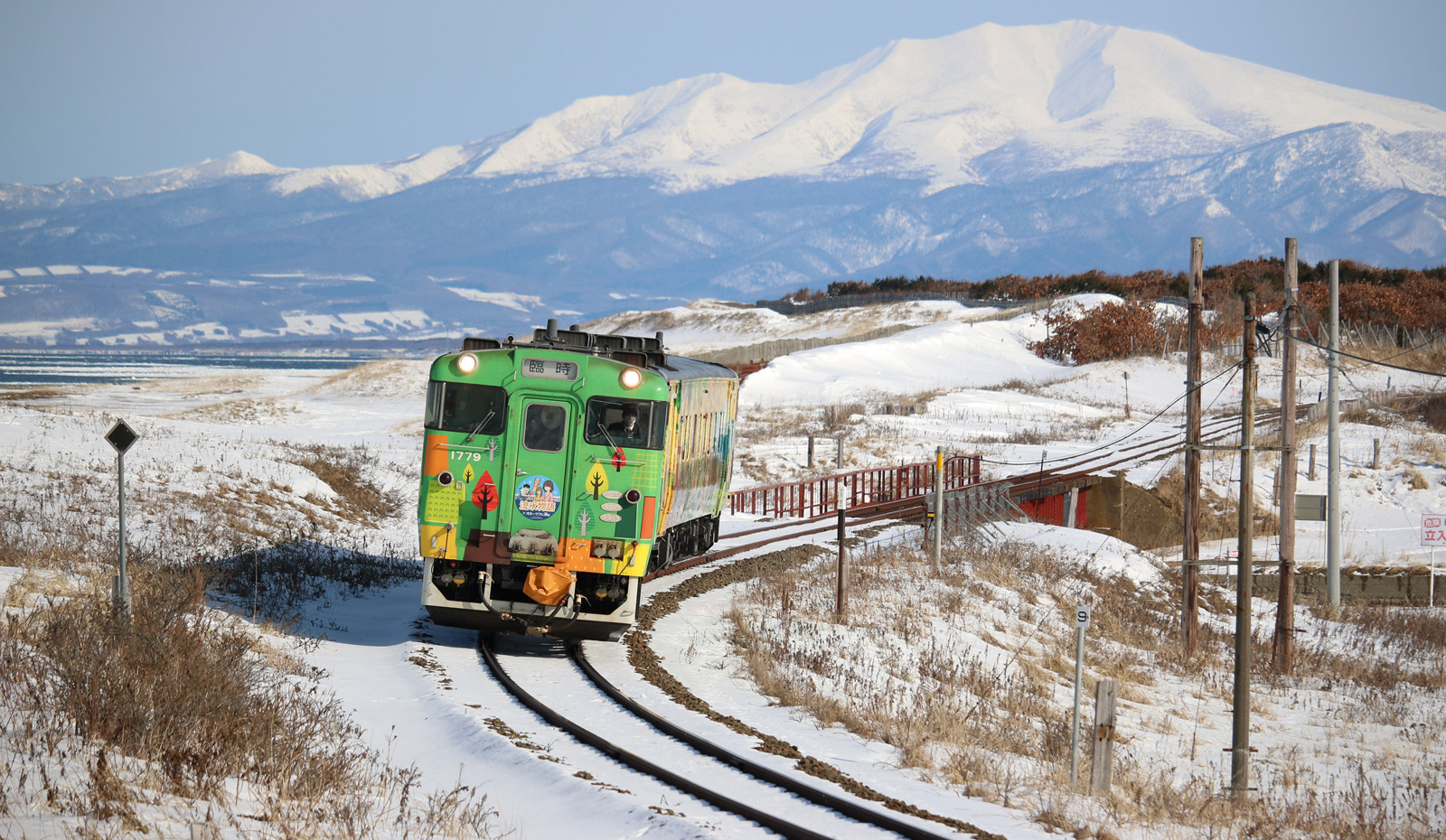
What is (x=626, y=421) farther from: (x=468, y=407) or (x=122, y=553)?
(x=122, y=553)

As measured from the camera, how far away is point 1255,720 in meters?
17.8

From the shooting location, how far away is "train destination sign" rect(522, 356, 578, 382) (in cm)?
1507

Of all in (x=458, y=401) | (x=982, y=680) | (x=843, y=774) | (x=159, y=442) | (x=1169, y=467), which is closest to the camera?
(x=843, y=774)

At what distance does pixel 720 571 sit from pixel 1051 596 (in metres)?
6.66

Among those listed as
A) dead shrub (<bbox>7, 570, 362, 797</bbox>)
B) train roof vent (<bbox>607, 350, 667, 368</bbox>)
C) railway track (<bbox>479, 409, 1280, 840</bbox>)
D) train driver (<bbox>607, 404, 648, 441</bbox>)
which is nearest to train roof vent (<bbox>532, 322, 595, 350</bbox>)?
train roof vent (<bbox>607, 350, 667, 368</bbox>)

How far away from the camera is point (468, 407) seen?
15.0 metres

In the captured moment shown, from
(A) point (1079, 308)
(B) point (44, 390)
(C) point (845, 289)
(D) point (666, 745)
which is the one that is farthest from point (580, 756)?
(C) point (845, 289)

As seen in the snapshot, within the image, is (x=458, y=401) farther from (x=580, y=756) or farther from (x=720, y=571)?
(x=720, y=571)

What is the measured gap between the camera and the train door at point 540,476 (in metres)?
14.8

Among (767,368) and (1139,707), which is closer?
(1139,707)

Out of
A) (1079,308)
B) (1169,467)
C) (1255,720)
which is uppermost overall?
(1079,308)

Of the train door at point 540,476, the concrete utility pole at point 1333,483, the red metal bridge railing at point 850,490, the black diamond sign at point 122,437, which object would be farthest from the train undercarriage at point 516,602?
the red metal bridge railing at point 850,490

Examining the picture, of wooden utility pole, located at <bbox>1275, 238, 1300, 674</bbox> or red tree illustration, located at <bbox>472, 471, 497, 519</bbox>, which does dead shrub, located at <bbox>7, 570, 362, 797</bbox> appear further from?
wooden utility pole, located at <bbox>1275, 238, 1300, 674</bbox>

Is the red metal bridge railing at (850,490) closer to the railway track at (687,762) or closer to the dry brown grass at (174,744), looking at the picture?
the railway track at (687,762)
